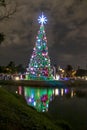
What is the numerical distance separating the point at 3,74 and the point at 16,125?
104 meters

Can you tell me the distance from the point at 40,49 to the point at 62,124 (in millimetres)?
64334

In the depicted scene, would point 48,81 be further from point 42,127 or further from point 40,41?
point 42,127

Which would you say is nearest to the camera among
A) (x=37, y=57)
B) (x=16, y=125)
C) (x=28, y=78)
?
(x=16, y=125)

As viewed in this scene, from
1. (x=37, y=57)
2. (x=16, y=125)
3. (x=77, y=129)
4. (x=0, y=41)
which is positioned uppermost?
(x=37, y=57)

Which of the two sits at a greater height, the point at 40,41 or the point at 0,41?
the point at 40,41

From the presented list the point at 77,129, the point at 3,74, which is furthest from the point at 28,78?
the point at 77,129

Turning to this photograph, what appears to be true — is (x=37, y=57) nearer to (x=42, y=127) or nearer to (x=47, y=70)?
(x=47, y=70)

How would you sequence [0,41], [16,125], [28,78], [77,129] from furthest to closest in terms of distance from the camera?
[28,78] → [77,129] → [0,41] → [16,125]

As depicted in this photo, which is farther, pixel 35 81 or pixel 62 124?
pixel 35 81

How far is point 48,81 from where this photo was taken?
267 ft

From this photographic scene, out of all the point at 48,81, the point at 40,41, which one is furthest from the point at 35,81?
the point at 40,41

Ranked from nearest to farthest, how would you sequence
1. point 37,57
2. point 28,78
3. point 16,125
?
point 16,125 → point 37,57 → point 28,78

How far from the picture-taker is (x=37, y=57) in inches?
3147

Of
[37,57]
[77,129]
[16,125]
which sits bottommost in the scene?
[77,129]
